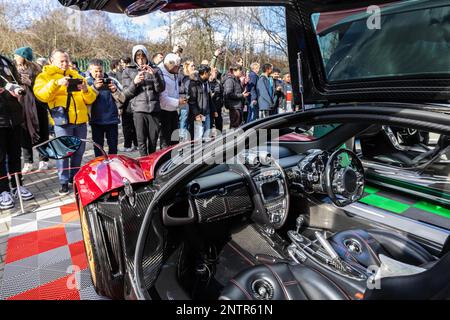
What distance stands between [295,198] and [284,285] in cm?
104

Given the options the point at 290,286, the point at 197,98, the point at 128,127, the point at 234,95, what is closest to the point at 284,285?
the point at 290,286

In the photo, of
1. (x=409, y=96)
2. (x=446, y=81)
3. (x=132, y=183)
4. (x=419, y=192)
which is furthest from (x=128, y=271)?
(x=419, y=192)

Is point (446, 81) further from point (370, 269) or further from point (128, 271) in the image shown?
point (128, 271)

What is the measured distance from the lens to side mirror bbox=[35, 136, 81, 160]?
2.04m

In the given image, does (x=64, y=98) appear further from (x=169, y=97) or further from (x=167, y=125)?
(x=167, y=125)

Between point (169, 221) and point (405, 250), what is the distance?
4.33 feet

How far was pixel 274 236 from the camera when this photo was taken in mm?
2180

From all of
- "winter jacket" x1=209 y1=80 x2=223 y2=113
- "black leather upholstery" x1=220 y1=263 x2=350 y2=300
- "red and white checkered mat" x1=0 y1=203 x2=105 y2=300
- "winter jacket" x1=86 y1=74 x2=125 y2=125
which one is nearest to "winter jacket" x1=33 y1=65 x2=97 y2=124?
"winter jacket" x1=86 y1=74 x2=125 y2=125

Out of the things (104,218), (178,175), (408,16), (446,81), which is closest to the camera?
(446,81)

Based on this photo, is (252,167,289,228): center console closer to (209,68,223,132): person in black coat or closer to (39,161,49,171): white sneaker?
(39,161,49,171): white sneaker

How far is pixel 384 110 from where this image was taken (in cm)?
133

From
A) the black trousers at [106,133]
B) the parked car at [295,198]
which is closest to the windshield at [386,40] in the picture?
the parked car at [295,198]

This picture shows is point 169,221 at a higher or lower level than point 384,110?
lower

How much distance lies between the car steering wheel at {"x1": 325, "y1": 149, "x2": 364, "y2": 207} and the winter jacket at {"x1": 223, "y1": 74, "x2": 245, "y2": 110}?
5820mm
